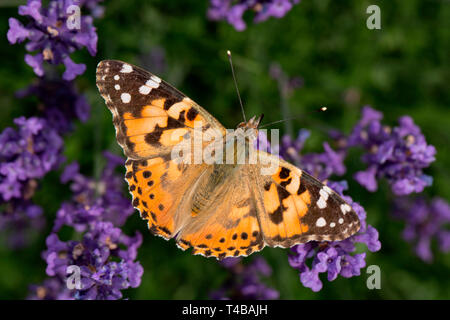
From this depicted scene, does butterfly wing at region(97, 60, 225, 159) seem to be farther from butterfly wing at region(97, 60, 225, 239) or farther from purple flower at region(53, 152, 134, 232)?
purple flower at region(53, 152, 134, 232)

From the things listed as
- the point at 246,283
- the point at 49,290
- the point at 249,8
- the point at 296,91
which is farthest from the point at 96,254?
the point at 296,91

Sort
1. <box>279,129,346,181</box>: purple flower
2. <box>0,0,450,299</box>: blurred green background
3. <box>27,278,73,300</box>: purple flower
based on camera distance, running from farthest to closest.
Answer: <box>0,0,450,299</box>: blurred green background → <box>279,129,346,181</box>: purple flower → <box>27,278,73,300</box>: purple flower

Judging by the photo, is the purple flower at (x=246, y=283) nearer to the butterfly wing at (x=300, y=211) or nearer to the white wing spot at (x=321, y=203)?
the butterfly wing at (x=300, y=211)

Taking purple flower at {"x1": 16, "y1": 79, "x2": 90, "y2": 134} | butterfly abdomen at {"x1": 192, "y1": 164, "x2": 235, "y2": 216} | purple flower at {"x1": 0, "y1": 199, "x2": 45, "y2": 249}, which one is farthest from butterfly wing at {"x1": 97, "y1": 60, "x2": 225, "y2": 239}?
purple flower at {"x1": 0, "y1": 199, "x2": 45, "y2": 249}

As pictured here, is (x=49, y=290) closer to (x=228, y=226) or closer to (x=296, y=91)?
(x=228, y=226)
